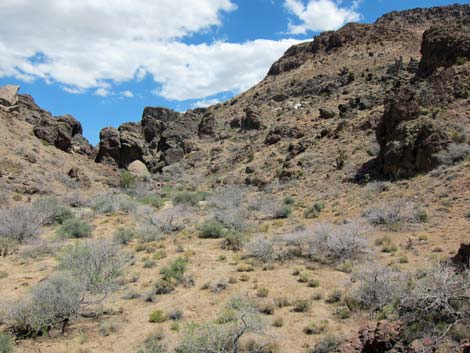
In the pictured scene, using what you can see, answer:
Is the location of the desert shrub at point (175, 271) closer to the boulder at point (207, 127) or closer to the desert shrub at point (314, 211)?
the desert shrub at point (314, 211)

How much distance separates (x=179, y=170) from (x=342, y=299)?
128 feet

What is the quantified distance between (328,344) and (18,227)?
14.0m

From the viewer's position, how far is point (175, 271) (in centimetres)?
1152

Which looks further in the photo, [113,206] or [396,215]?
[113,206]

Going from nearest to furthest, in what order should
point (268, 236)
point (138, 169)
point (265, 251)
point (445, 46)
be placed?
point (265, 251) < point (268, 236) < point (445, 46) < point (138, 169)

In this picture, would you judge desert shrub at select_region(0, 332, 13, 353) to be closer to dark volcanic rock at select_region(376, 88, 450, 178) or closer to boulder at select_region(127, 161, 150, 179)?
dark volcanic rock at select_region(376, 88, 450, 178)

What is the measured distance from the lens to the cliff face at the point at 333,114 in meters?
23.7

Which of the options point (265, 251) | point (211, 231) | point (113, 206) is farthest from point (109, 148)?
point (265, 251)

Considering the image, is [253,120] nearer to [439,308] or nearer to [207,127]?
[207,127]

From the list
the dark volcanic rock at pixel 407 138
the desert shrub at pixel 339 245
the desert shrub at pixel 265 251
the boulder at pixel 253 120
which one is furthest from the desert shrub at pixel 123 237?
the boulder at pixel 253 120

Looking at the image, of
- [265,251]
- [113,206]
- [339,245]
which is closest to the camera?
[339,245]

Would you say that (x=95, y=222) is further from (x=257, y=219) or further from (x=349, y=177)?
(x=349, y=177)

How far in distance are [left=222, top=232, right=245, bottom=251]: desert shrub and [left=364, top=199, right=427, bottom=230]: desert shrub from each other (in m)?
5.35

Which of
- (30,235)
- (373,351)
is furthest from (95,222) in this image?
(373,351)
